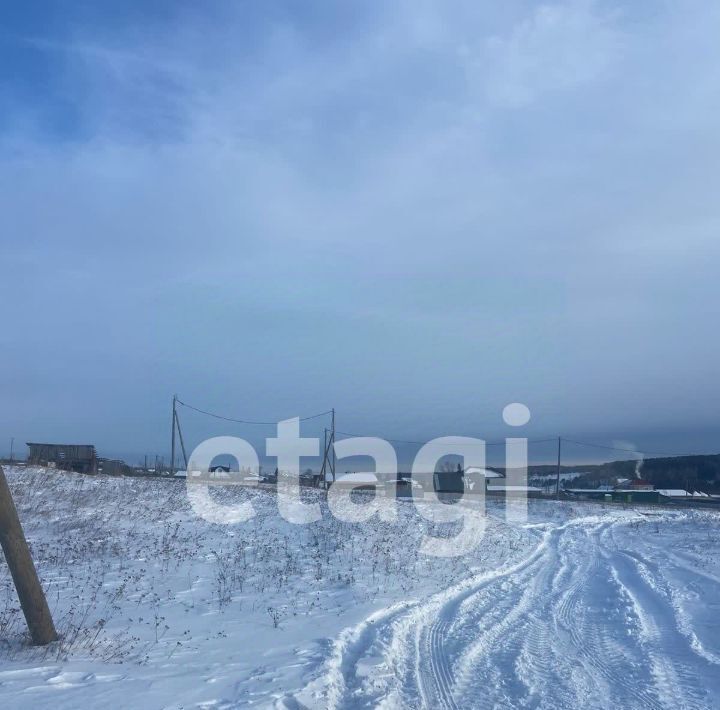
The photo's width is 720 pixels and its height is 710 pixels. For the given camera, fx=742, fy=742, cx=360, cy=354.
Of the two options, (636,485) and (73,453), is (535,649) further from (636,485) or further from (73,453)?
(636,485)

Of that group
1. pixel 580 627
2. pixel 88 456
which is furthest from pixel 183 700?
pixel 88 456

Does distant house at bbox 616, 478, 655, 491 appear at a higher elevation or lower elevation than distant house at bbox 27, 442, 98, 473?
lower

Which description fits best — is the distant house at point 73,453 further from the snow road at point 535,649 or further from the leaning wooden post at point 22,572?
the leaning wooden post at point 22,572

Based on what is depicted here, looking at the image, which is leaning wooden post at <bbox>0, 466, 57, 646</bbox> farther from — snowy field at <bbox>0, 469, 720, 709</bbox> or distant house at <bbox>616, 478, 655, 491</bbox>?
distant house at <bbox>616, 478, 655, 491</bbox>

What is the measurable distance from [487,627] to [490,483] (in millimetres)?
76894

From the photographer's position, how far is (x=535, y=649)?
8.18 metres

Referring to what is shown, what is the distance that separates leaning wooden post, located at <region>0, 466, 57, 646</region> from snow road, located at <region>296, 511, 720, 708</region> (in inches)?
117

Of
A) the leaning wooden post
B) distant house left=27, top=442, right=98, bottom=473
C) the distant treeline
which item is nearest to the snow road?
the leaning wooden post

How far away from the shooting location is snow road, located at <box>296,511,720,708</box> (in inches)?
251

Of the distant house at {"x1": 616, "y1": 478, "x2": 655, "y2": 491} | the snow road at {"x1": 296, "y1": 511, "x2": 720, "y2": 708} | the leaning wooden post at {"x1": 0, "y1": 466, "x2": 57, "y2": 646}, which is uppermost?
the leaning wooden post at {"x1": 0, "y1": 466, "x2": 57, "y2": 646}

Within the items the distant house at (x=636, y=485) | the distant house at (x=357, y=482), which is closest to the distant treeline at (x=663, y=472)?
the distant house at (x=636, y=485)

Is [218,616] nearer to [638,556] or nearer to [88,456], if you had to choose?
[638,556]

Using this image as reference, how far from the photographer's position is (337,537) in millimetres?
17281

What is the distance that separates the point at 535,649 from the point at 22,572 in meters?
5.48
